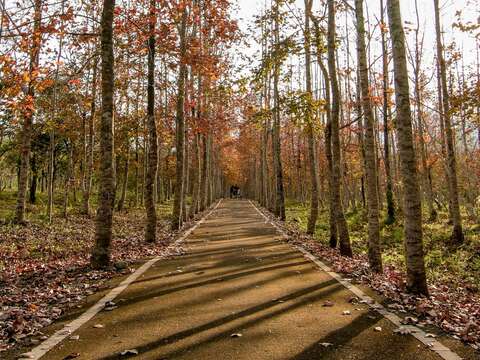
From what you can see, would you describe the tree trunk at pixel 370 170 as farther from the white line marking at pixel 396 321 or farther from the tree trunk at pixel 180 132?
the tree trunk at pixel 180 132

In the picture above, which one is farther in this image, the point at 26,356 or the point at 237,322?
the point at 237,322

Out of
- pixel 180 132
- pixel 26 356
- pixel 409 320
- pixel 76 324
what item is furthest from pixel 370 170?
pixel 180 132

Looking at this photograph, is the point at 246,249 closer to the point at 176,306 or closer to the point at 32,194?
the point at 176,306

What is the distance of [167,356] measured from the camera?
4531 mm

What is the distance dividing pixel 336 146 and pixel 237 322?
7429 millimetres

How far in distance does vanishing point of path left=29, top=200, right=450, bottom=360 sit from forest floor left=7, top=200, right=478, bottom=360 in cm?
1

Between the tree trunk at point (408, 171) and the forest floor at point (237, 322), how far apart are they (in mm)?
1226

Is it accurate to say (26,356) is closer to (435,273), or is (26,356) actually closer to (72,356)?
(72,356)

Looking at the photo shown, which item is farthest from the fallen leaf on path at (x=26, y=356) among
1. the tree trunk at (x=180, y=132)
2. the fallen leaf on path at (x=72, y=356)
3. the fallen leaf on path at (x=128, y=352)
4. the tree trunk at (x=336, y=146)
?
the tree trunk at (x=180, y=132)

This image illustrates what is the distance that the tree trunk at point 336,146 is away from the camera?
474 inches

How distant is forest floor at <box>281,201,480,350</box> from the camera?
5992 millimetres

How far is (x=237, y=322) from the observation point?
19.0 feet

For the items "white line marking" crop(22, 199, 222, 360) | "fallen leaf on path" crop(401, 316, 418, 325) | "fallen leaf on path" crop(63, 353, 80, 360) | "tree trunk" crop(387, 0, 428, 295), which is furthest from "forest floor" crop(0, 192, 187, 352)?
"tree trunk" crop(387, 0, 428, 295)

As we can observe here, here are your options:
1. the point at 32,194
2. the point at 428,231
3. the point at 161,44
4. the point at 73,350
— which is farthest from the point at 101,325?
the point at 32,194
